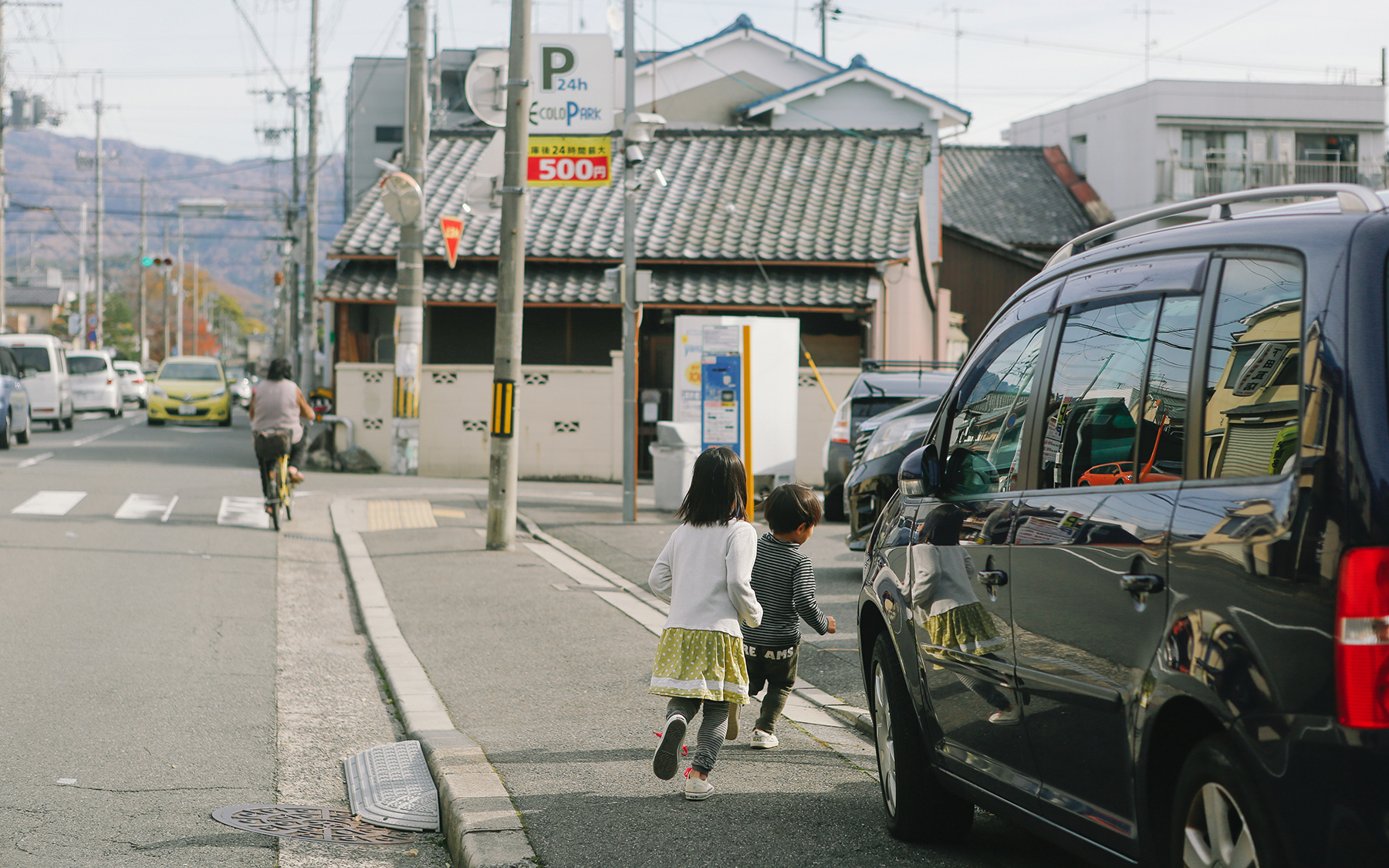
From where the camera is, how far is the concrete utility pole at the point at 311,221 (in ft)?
110

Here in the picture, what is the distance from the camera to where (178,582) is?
10.5 metres

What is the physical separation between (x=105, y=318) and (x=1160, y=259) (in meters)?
89.7

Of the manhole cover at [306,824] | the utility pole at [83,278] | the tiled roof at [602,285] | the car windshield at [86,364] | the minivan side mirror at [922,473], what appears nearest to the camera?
the minivan side mirror at [922,473]

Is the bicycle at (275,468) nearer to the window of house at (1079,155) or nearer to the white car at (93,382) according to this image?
the white car at (93,382)

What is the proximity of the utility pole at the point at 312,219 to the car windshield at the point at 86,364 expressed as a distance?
24.3 ft

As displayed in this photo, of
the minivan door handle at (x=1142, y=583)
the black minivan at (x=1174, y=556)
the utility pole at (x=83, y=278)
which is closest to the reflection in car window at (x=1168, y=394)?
the black minivan at (x=1174, y=556)

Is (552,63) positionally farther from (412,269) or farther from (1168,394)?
(1168,394)

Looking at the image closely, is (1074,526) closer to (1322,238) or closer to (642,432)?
(1322,238)

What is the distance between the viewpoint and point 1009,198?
3981cm

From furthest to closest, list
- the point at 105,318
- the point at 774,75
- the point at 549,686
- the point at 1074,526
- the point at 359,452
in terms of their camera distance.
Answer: the point at 105,318
the point at 774,75
the point at 359,452
the point at 549,686
the point at 1074,526

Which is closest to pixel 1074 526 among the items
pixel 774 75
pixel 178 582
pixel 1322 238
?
pixel 1322 238

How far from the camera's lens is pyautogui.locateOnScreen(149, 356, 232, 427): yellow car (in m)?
32.7

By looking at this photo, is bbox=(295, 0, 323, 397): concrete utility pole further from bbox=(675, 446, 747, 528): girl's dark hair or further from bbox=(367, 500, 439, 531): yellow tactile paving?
bbox=(675, 446, 747, 528): girl's dark hair

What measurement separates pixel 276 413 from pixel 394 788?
381 inches
